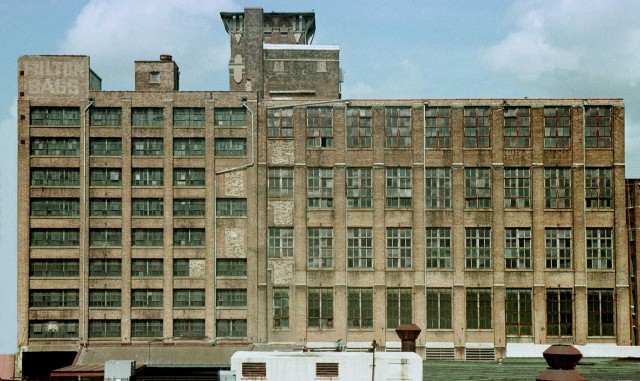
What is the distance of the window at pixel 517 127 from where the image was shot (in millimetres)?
68125

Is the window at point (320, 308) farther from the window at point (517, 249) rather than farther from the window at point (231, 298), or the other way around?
the window at point (517, 249)

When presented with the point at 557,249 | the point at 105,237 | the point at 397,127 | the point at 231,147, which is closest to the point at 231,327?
the point at 105,237

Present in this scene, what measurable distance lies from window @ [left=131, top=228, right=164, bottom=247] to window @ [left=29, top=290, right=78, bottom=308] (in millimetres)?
5898

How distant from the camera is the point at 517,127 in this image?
6825 centimetres

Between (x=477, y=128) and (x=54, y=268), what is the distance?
1321 inches

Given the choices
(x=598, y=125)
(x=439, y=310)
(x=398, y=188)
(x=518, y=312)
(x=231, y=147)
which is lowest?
(x=518, y=312)

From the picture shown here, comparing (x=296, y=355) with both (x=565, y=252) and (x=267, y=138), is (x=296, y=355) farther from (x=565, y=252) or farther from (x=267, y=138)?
(x=565, y=252)

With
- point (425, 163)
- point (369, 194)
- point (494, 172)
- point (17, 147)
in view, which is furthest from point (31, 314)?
point (494, 172)

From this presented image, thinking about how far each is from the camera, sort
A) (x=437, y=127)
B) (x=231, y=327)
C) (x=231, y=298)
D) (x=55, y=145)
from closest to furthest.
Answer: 1. (x=231, y=327)
2. (x=231, y=298)
3. (x=437, y=127)
4. (x=55, y=145)

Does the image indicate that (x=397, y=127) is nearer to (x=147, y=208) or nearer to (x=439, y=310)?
(x=439, y=310)

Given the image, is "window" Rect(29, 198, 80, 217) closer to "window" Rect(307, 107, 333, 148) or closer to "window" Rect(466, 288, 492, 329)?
Result: "window" Rect(307, 107, 333, 148)

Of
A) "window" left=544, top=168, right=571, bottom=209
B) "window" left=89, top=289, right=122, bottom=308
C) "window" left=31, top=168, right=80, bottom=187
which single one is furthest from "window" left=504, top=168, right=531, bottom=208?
"window" left=31, top=168, right=80, bottom=187

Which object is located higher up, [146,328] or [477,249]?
[477,249]

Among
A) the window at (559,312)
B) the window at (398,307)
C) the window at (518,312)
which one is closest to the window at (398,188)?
the window at (398,307)
